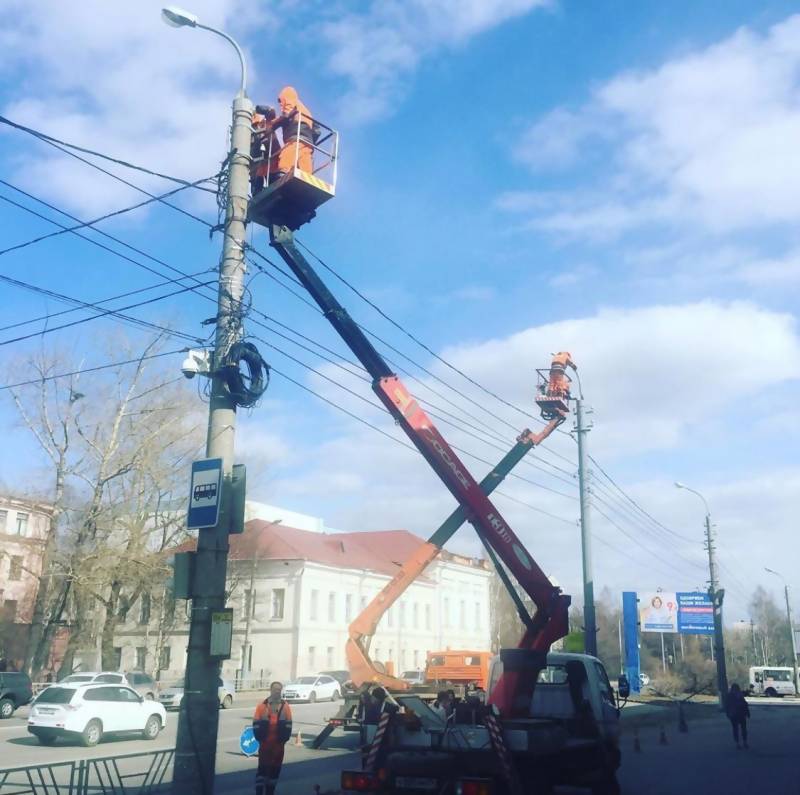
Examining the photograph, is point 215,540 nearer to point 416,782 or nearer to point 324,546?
point 416,782

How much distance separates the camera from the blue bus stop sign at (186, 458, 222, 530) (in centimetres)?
948

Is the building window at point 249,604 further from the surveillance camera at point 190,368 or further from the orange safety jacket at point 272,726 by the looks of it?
the surveillance camera at point 190,368

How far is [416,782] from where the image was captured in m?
9.38

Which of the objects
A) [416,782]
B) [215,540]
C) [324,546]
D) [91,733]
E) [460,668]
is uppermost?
[324,546]

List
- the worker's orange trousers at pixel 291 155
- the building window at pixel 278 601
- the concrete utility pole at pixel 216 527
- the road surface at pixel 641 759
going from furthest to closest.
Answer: the building window at pixel 278 601 < the road surface at pixel 641 759 < the worker's orange trousers at pixel 291 155 < the concrete utility pole at pixel 216 527

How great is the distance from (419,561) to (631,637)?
28.9m

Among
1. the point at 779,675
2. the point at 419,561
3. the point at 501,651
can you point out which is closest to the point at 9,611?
the point at 419,561

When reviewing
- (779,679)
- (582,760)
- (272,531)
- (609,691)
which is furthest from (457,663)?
(779,679)

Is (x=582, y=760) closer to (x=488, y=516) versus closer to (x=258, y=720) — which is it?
(x=258, y=720)

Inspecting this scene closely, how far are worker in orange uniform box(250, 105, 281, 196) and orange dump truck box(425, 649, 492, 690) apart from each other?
16601mm

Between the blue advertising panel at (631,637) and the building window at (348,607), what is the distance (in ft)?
66.2

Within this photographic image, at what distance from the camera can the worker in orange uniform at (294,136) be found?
12031 mm

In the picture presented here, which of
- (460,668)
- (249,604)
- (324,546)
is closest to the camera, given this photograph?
(460,668)

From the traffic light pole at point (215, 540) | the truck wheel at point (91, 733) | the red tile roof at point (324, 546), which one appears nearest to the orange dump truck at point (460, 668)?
the truck wheel at point (91, 733)
